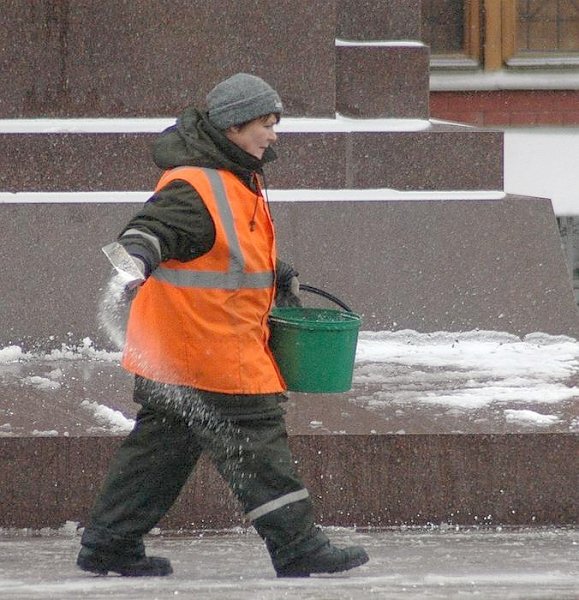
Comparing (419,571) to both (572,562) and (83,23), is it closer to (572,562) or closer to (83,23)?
(572,562)

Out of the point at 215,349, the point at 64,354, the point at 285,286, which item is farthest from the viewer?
the point at 64,354

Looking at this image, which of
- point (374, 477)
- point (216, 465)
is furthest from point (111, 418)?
point (216, 465)

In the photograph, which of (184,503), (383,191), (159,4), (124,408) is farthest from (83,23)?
(184,503)

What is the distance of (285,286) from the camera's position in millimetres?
4191

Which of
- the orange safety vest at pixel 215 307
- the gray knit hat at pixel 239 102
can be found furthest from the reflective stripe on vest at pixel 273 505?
the gray knit hat at pixel 239 102

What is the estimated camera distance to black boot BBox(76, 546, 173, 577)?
13.1ft

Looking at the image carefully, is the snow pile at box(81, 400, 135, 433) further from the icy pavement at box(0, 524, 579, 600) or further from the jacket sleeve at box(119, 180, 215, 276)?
the jacket sleeve at box(119, 180, 215, 276)

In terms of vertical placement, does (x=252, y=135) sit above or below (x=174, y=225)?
above

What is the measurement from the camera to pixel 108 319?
3.83 meters

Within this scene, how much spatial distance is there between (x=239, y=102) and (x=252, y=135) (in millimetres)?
103

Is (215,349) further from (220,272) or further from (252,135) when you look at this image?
(252,135)

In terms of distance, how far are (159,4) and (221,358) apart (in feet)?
11.4

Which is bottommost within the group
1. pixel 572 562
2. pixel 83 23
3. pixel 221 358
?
pixel 572 562

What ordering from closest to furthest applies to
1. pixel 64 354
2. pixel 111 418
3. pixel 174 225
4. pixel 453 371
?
pixel 174 225 → pixel 111 418 → pixel 453 371 → pixel 64 354
